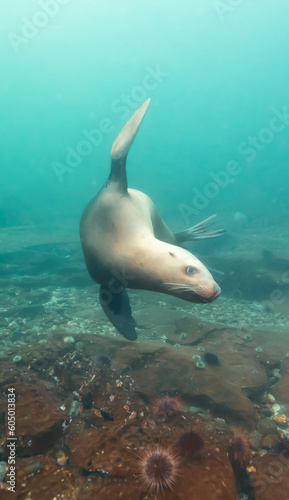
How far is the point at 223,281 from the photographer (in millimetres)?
10758

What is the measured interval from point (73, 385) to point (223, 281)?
27.0 feet

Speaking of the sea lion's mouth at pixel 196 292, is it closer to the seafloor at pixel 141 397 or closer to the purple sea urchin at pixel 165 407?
the seafloor at pixel 141 397

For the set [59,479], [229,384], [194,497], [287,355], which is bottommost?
[287,355]

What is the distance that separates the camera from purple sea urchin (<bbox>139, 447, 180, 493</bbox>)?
191cm

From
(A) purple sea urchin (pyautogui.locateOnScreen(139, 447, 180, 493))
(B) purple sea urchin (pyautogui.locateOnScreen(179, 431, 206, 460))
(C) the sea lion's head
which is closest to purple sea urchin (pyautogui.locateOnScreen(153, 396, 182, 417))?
(B) purple sea urchin (pyautogui.locateOnScreen(179, 431, 206, 460))

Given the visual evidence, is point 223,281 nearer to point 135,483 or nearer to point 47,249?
point 135,483

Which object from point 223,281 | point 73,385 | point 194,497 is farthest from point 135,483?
point 223,281

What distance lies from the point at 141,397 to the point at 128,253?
2350 millimetres

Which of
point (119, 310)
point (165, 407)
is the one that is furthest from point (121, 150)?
point (165, 407)

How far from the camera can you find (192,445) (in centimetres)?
234

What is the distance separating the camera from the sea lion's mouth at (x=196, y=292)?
77.9 inches

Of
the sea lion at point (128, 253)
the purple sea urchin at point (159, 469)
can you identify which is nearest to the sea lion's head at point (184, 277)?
the sea lion at point (128, 253)

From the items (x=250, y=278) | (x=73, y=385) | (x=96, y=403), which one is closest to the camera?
(x=96, y=403)

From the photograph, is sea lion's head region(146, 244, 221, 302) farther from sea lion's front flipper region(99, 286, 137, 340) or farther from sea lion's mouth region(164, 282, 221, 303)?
sea lion's front flipper region(99, 286, 137, 340)
